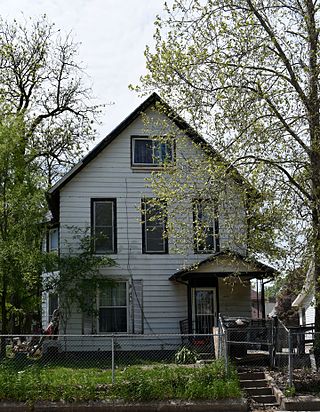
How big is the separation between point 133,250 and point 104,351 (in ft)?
11.6

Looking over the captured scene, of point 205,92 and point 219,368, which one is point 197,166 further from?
point 219,368

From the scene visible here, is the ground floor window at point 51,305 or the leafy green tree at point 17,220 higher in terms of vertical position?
the leafy green tree at point 17,220

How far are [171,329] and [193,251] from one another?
2763 millimetres

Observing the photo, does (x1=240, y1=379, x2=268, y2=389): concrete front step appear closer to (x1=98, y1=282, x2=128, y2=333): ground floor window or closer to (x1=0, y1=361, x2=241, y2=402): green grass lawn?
(x1=0, y1=361, x2=241, y2=402): green grass lawn

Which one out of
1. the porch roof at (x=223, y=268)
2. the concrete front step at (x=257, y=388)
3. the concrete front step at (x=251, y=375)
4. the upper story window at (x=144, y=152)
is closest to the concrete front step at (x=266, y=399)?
the concrete front step at (x=257, y=388)

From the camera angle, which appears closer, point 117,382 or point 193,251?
point 117,382

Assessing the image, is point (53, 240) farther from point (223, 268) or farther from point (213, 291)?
point (223, 268)

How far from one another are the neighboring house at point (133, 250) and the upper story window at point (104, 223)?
3cm

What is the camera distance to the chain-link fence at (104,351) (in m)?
18.8

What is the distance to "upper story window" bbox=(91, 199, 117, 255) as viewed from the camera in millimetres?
23156

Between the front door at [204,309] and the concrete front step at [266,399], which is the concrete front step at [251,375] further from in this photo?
the front door at [204,309]

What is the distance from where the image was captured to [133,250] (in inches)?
910

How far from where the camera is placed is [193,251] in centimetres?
2320

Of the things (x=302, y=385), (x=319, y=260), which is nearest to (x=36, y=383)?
(x=302, y=385)
